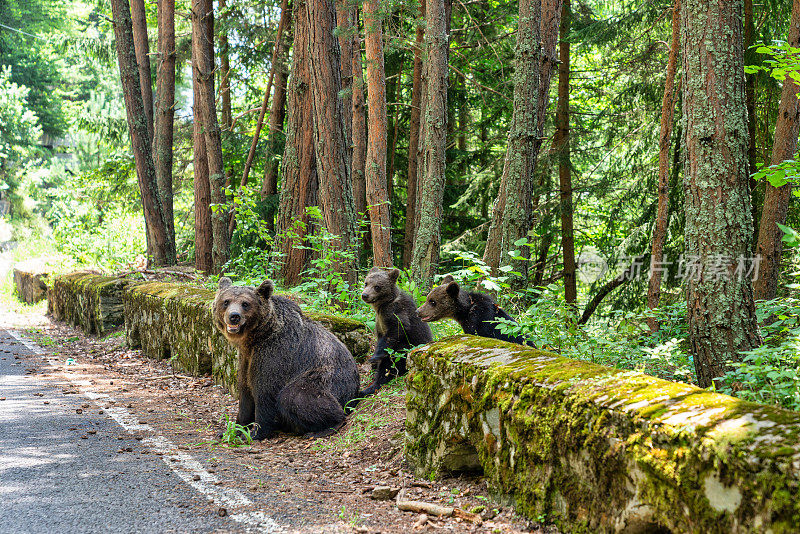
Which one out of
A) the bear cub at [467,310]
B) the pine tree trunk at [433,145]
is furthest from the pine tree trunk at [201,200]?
the bear cub at [467,310]

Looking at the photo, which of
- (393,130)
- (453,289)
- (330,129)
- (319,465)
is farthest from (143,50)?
(319,465)

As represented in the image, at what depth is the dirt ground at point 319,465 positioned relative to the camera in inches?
164

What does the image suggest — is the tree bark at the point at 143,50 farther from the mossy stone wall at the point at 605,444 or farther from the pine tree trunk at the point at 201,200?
the mossy stone wall at the point at 605,444

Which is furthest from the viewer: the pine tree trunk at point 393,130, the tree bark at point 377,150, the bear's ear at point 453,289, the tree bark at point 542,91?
the pine tree trunk at point 393,130

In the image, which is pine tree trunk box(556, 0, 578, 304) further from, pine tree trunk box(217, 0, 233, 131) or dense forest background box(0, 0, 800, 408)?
pine tree trunk box(217, 0, 233, 131)

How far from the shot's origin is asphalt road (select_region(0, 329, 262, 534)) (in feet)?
13.6

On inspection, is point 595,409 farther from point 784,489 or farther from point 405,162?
point 405,162

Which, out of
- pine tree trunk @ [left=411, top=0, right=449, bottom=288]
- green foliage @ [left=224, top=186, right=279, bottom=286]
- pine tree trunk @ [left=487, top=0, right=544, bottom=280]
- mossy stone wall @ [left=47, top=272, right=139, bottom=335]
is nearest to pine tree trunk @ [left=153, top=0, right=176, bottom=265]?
mossy stone wall @ [left=47, top=272, right=139, bottom=335]

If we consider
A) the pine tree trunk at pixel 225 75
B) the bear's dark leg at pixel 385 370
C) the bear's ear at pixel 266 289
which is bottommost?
the bear's dark leg at pixel 385 370

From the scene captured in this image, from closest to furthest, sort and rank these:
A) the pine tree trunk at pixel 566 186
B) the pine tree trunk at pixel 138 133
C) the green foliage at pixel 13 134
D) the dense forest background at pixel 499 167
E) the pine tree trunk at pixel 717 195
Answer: the pine tree trunk at pixel 717 195 < the dense forest background at pixel 499 167 < the pine tree trunk at pixel 566 186 < the pine tree trunk at pixel 138 133 < the green foliage at pixel 13 134

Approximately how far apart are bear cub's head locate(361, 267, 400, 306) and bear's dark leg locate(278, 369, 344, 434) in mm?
1266

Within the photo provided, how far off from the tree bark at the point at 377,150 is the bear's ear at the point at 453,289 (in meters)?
4.73

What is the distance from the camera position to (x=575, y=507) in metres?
3.46

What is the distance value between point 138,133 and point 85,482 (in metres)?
A: 14.5
